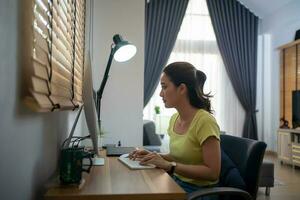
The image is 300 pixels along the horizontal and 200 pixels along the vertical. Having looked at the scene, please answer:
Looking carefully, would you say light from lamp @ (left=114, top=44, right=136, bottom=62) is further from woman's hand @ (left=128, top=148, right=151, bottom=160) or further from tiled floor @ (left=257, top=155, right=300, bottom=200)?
tiled floor @ (left=257, top=155, right=300, bottom=200)

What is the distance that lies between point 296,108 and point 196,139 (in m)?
4.46

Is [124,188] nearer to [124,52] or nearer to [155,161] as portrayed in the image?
[155,161]

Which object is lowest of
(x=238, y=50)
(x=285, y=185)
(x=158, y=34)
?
(x=285, y=185)

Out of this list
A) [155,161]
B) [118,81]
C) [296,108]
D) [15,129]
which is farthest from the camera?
[296,108]

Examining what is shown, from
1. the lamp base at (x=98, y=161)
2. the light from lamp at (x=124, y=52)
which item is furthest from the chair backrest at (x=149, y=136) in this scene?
the lamp base at (x=98, y=161)

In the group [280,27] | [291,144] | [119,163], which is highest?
[280,27]

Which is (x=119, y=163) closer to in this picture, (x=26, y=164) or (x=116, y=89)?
(x=26, y=164)

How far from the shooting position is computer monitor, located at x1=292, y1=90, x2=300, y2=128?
5.28m

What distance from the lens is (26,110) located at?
3.01 feet

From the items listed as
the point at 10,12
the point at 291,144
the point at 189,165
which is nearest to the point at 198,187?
the point at 189,165

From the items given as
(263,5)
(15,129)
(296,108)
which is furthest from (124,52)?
(263,5)

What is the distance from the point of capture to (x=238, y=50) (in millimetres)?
6238

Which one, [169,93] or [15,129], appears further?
[169,93]

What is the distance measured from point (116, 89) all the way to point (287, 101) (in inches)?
146
